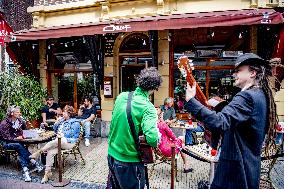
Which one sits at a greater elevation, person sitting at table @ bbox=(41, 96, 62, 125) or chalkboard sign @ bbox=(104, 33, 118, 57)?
chalkboard sign @ bbox=(104, 33, 118, 57)

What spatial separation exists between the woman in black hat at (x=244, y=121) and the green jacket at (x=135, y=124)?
2.78 feet

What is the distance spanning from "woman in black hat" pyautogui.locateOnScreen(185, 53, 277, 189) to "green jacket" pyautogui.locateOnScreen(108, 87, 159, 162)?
0.85 m

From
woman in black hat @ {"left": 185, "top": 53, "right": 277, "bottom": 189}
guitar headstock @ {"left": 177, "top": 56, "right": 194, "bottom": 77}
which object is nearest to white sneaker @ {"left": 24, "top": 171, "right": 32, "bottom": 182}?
woman in black hat @ {"left": 185, "top": 53, "right": 277, "bottom": 189}

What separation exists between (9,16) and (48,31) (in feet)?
21.1

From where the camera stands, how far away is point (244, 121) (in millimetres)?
1897

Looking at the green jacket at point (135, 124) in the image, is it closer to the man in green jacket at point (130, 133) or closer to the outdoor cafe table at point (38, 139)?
the man in green jacket at point (130, 133)

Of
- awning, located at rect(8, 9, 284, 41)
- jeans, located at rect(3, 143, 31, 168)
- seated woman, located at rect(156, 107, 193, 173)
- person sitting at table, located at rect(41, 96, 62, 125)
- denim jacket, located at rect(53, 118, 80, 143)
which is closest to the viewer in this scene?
seated woman, located at rect(156, 107, 193, 173)

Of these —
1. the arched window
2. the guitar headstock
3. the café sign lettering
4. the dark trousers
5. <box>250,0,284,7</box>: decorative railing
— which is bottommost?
the dark trousers

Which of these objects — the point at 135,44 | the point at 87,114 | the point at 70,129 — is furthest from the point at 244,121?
the point at 135,44

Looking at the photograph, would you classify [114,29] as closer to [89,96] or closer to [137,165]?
[89,96]

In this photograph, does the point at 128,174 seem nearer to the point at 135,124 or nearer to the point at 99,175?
the point at 135,124

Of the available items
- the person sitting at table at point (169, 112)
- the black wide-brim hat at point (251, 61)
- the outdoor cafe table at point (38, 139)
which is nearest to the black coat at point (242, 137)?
the black wide-brim hat at point (251, 61)

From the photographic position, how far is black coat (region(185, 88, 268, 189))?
1.87m

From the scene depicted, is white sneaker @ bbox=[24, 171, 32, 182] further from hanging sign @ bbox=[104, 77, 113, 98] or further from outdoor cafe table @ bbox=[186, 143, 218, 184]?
A: hanging sign @ bbox=[104, 77, 113, 98]
